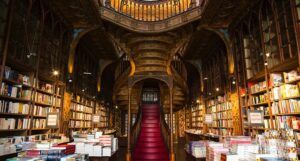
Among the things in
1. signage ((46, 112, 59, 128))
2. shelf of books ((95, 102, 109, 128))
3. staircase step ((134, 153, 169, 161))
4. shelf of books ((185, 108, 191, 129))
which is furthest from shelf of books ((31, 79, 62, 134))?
shelf of books ((185, 108, 191, 129))

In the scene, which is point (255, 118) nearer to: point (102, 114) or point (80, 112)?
point (80, 112)

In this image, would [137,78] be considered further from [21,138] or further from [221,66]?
[21,138]

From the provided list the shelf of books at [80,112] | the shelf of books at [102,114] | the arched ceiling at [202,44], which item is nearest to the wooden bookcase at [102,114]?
the shelf of books at [102,114]

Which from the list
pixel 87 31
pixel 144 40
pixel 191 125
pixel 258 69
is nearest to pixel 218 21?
pixel 258 69

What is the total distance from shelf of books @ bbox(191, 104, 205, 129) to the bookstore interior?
4.1 inches

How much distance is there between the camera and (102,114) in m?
11.6

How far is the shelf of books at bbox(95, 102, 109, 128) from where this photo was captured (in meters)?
10.7

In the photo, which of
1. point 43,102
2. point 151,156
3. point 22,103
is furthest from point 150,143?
point 22,103

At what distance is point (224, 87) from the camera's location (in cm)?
762

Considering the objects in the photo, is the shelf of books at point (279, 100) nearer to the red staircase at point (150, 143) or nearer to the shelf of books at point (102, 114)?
the red staircase at point (150, 143)

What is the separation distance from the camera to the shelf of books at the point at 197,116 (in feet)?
34.4

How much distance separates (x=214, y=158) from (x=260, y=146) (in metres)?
0.90

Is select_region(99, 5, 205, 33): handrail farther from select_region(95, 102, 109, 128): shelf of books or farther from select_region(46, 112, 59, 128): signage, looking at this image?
select_region(95, 102, 109, 128): shelf of books

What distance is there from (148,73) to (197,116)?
376cm
